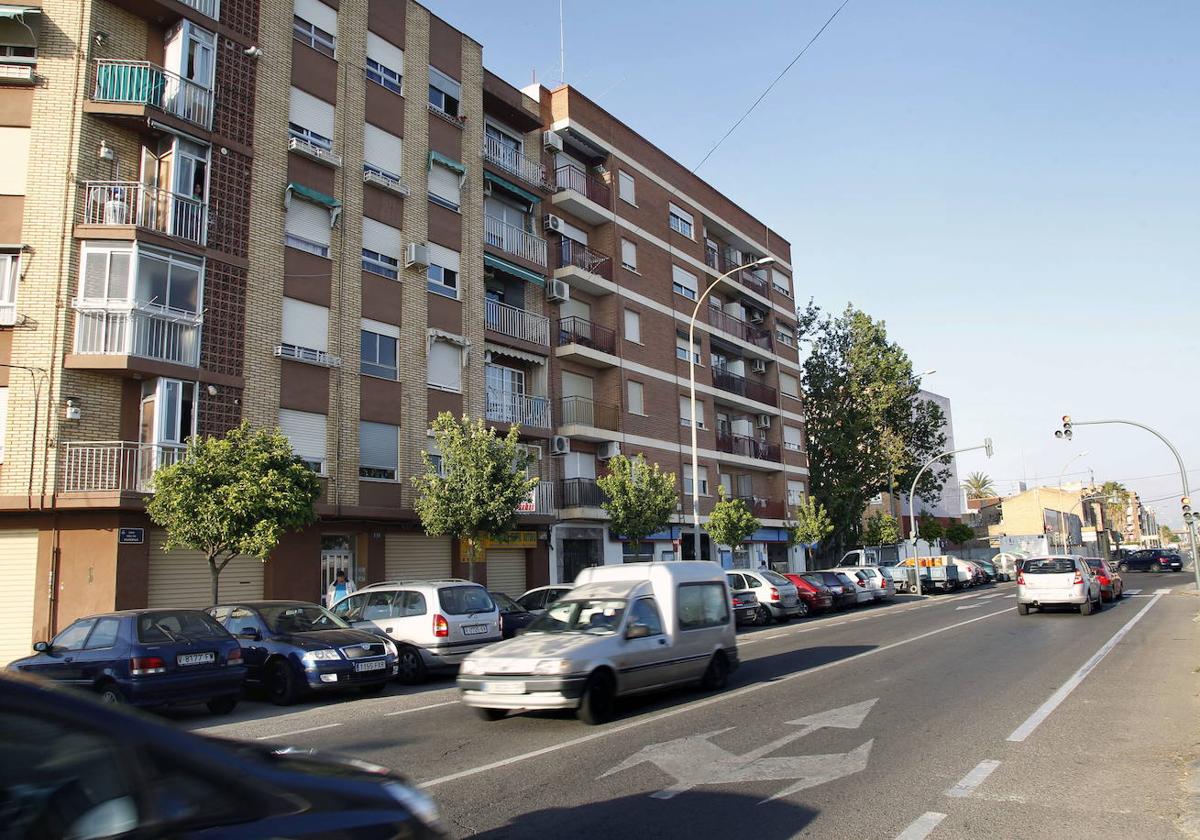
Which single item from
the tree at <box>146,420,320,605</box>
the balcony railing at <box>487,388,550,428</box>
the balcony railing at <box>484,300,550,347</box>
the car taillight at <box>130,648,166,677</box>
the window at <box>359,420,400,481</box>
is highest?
the balcony railing at <box>484,300,550,347</box>

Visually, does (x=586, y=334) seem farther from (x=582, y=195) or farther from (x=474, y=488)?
(x=474, y=488)

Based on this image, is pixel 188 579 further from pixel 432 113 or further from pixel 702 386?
pixel 702 386

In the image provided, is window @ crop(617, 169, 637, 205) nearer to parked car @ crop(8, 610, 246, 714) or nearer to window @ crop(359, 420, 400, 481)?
window @ crop(359, 420, 400, 481)

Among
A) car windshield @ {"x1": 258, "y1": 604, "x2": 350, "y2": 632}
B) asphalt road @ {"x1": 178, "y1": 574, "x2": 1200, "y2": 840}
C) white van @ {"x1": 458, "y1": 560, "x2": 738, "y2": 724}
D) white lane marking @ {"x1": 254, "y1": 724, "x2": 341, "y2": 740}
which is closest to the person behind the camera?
asphalt road @ {"x1": 178, "y1": 574, "x2": 1200, "y2": 840}

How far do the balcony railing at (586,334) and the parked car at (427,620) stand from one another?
16429 mm

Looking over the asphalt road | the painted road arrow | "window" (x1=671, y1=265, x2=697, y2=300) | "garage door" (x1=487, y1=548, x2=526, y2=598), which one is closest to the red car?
"garage door" (x1=487, y1=548, x2=526, y2=598)

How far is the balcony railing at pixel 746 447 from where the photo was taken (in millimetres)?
38750

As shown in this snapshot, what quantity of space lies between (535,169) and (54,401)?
17813 mm

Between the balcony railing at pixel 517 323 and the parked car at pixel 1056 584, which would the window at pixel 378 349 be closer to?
the balcony railing at pixel 517 323

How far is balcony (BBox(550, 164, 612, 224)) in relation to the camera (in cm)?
3077

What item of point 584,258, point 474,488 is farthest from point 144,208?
point 584,258

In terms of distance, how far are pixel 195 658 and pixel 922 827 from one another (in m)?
8.96

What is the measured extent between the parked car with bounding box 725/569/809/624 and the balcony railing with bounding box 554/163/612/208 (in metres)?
15.1

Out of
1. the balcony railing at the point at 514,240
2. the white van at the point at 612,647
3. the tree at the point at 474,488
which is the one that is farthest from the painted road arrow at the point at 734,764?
the balcony railing at the point at 514,240
